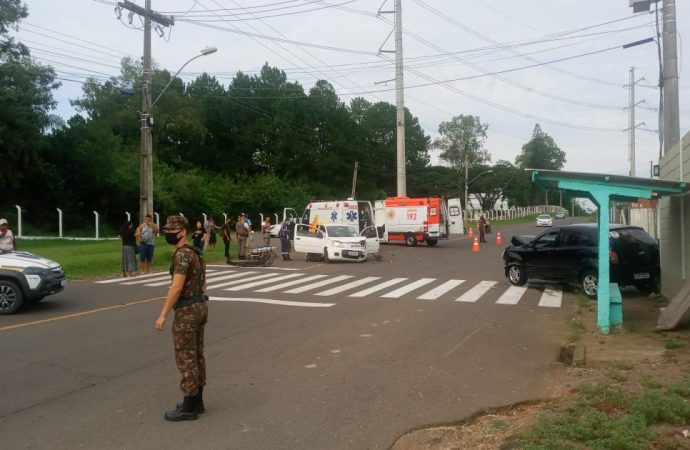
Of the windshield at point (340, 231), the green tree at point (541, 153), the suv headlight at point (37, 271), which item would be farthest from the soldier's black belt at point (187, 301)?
the green tree at point (541, 153)

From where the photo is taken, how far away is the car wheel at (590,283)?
1410cm

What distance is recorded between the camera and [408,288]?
16281mm

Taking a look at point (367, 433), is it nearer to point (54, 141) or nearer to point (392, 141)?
point (54, 141)

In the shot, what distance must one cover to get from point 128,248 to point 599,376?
51.3 feet

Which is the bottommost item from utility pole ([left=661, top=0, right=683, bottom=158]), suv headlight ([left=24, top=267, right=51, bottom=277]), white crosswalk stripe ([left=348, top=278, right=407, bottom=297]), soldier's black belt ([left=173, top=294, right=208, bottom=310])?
white crosswalk stripe ([left=348, top=278, right=407, bottom=297])

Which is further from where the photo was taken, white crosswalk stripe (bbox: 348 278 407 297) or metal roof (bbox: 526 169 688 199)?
white crosswalk stripe (bbox: 348 278 407 297)

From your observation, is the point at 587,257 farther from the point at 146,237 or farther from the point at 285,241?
the point at 285,241

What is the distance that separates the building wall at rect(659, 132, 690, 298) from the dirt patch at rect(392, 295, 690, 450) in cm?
150

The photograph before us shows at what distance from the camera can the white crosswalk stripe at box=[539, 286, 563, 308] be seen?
1336 cm

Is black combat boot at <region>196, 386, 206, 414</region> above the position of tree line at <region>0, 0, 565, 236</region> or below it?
below

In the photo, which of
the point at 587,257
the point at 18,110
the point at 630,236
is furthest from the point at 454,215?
the point at 18,110

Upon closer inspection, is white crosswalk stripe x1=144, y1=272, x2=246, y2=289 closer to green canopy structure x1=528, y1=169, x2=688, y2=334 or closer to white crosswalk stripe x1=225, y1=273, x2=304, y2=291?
white crosswalk stripe x1=225, y1=273, x2=304, y2=291

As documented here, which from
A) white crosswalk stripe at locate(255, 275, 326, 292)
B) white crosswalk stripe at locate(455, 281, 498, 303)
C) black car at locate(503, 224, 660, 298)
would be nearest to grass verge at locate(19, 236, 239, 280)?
white crosswalk stripe at locate(255, 275, 326, 292)

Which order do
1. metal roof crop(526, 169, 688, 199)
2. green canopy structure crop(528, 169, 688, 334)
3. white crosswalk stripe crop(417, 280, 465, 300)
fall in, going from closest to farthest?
metal roof crop(526, 169, 688, 199)
green canopy structure crop(528, 169, 688, 334)
white crosswalk stripe crop(417, 280, 465, 300)
